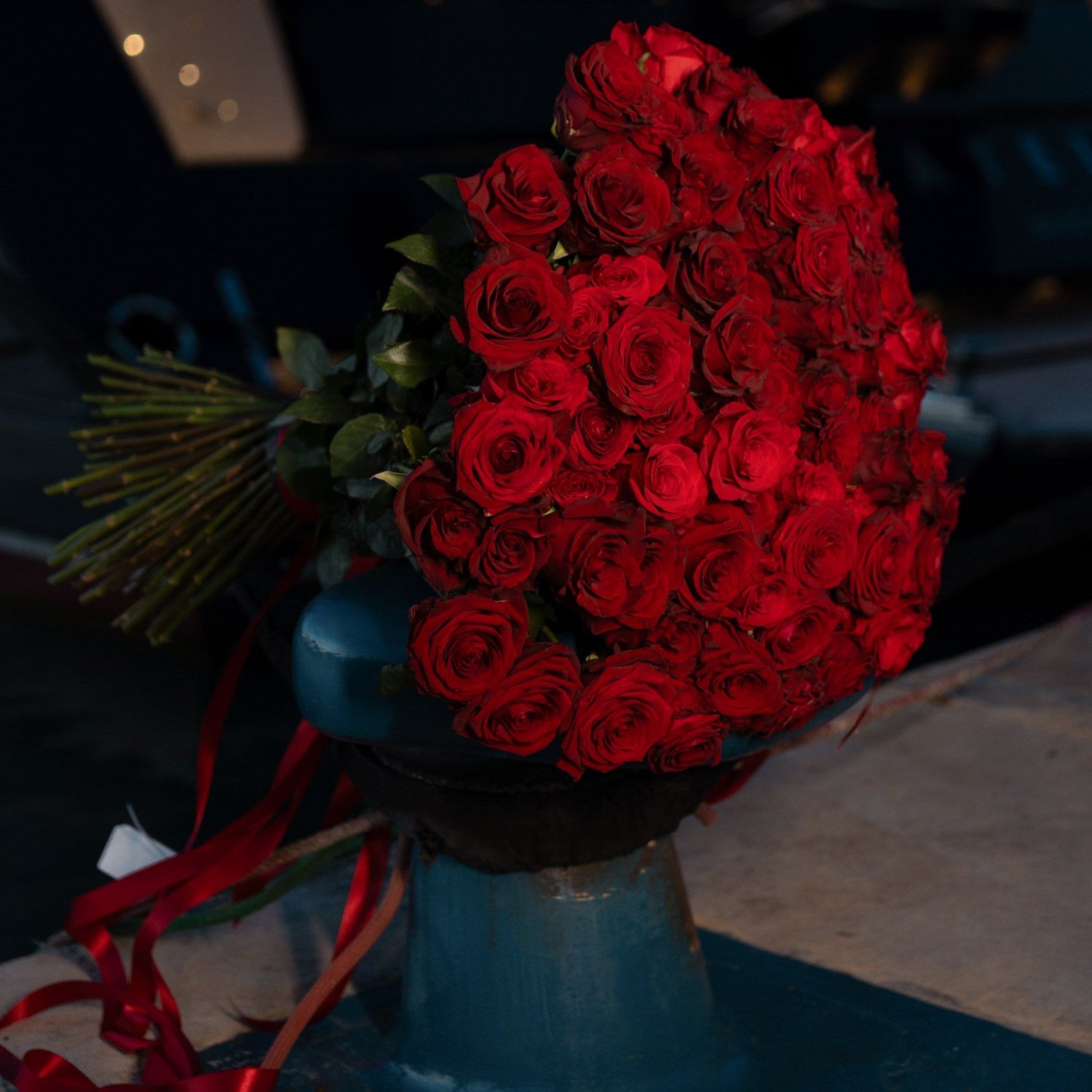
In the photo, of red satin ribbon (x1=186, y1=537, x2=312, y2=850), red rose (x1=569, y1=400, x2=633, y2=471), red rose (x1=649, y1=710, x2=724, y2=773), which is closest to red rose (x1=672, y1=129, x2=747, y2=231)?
red rose (x1=569, y1=400, x2=633, y2=471)

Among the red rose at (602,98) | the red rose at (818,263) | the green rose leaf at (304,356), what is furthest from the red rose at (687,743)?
the green rose leaf at (304,356)

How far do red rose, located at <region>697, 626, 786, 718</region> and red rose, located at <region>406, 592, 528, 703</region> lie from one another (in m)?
0.20

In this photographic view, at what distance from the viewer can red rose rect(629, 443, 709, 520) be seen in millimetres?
1170

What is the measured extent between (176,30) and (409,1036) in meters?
4.50

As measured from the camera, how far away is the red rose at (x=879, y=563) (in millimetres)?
1291

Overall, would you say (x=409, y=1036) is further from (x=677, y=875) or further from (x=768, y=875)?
(x=768, y=875)

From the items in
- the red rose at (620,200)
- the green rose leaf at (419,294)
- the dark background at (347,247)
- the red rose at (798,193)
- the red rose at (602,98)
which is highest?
the red rose at (602,98)

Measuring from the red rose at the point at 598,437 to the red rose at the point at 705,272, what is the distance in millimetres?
144

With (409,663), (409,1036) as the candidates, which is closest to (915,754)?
(409,1036)

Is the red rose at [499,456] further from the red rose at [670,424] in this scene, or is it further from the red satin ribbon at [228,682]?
the red satin ribbon at [228,682]

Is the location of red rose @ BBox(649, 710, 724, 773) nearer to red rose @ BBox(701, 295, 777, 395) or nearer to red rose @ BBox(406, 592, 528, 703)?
red rose @ BBox(406, 592, 528, 703)

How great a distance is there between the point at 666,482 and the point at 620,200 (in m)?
0.25

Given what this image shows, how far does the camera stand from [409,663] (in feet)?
3.75

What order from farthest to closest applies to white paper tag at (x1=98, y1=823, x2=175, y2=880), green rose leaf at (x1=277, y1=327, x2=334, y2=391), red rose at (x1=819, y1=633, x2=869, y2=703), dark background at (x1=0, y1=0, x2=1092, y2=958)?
dark background at (x1=0, y1=0, x2=1092, y2=958) < white paper tag at (x1=98, y1=823, x2=175, y2=880) < green rose leaf at (x1=277, y1=327, x2=334, y2=391) < red rose at (x1=819, y1=633, x2=869, y2=703)
